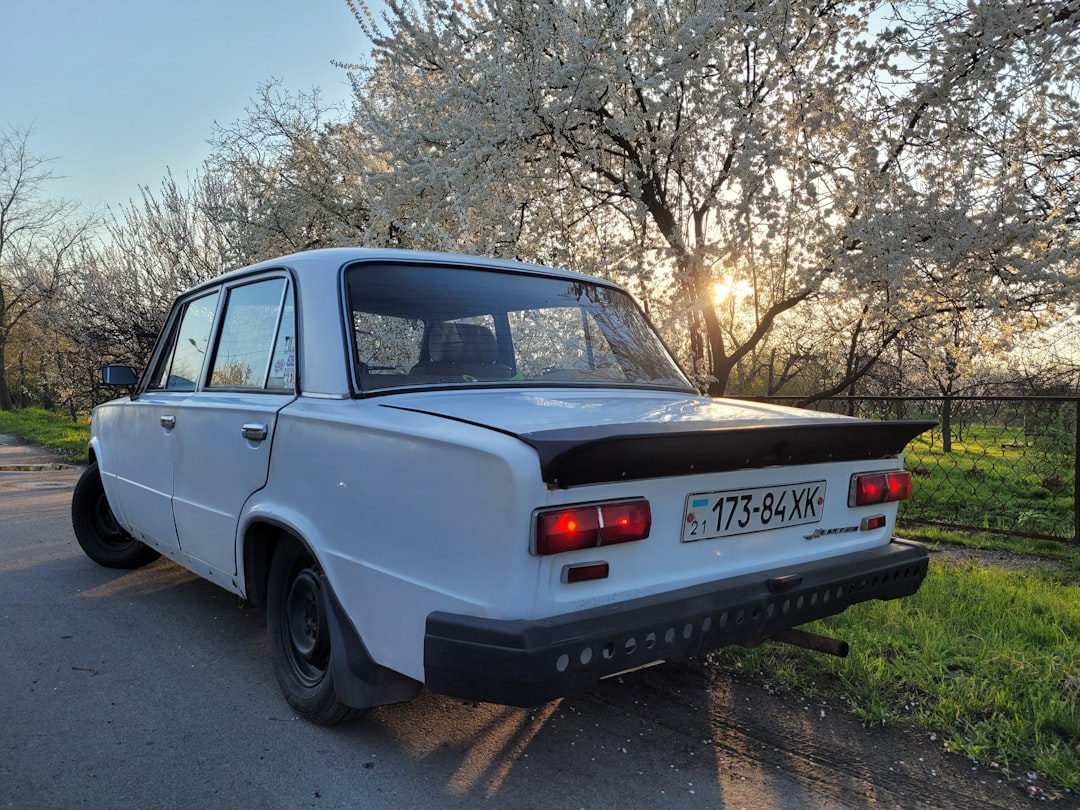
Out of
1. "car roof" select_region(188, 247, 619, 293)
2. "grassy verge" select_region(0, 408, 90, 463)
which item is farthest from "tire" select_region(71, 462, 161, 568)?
"grassy verge" select_region(0, 408, 90, 463)

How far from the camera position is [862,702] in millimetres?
2967

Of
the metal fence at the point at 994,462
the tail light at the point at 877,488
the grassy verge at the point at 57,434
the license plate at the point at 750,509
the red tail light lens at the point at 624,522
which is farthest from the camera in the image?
the grassy verge at the point at 57,434

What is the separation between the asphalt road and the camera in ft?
7.58

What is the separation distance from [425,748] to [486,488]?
1.21 metres

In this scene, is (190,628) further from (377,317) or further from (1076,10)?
(1076,10)

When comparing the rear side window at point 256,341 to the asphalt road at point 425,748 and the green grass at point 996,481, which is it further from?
the green grass at point 996,481

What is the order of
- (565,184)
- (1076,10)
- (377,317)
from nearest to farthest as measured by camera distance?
(377,317), (1076,10), (565,184)

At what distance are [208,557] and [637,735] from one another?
203cm

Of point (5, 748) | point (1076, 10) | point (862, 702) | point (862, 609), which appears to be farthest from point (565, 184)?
point (5, 748)

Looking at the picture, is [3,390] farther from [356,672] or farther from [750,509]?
[750,509]

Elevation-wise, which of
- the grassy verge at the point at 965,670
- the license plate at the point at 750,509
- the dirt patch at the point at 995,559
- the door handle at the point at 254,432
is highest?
the door handle at the point at 254,432

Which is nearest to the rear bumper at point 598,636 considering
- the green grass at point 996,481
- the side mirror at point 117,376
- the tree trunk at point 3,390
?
the side mirror at point 117,376

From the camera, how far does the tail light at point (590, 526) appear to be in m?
1.93

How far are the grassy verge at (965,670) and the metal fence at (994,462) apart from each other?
2.24 meters
